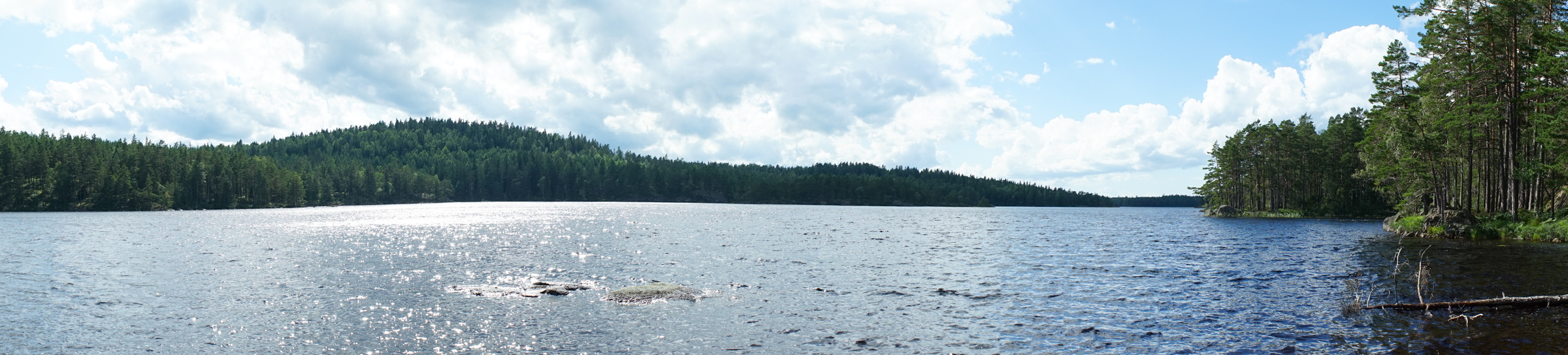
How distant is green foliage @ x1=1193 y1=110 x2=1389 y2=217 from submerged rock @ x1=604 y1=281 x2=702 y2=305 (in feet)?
347

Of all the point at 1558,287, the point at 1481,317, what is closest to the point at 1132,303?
the point at 1481,317

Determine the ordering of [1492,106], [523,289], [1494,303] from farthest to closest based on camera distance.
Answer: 1. [1492,106]
2. [523,289]
3. [1494,303]

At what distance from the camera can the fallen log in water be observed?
19.9 meters

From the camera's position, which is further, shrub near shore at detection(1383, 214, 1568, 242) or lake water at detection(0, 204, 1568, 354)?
shrub near shore at detection(1383, 214, 1568, 242)

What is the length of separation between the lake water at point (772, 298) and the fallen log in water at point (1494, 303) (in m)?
0.37

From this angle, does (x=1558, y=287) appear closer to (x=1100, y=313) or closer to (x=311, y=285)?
(x=1100, y=313)

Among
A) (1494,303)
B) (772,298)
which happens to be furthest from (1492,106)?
(772,298)

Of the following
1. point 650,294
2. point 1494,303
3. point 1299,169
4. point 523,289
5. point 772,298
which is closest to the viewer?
point 1494,303

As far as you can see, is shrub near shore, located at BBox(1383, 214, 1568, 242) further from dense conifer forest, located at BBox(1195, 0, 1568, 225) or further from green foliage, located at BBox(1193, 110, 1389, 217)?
green foliage, located at BBox(1193, 110, 1389, 217)

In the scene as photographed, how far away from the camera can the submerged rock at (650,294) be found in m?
25.0

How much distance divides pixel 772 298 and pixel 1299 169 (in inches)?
4694

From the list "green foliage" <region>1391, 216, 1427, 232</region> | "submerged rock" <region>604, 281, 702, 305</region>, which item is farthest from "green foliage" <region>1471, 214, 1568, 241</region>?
"submerged rock" <region>604, 281, 702, 305</region>

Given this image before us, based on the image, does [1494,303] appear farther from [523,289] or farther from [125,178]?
[125,178]

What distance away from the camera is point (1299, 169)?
11644cm
